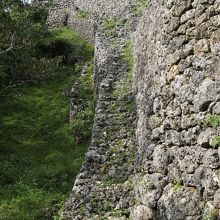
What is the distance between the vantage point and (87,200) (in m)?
8.70

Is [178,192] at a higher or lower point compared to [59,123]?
lower

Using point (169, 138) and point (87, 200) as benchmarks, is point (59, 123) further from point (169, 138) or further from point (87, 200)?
point (169, 138)

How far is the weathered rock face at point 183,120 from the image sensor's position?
5277 mm

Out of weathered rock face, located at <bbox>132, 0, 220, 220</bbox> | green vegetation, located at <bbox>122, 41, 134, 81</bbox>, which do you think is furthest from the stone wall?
weathered rock face, located at <bbox>132, 0, 220, 220</bbox>

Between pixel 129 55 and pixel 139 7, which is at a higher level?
pixel 139 7

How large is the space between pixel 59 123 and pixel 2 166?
16.5 feet

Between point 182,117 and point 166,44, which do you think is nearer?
point 182,117

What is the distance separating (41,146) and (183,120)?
451 inches

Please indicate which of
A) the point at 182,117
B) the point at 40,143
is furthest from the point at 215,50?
the point at 40,143

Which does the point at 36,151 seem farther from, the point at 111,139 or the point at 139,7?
the point at 139,7

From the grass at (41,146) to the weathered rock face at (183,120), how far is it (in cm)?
441

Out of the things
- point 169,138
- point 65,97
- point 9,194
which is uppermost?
point 65,97

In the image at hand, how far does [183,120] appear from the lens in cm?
597

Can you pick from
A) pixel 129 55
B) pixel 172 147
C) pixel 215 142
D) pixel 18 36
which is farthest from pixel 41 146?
pixel 215 142
